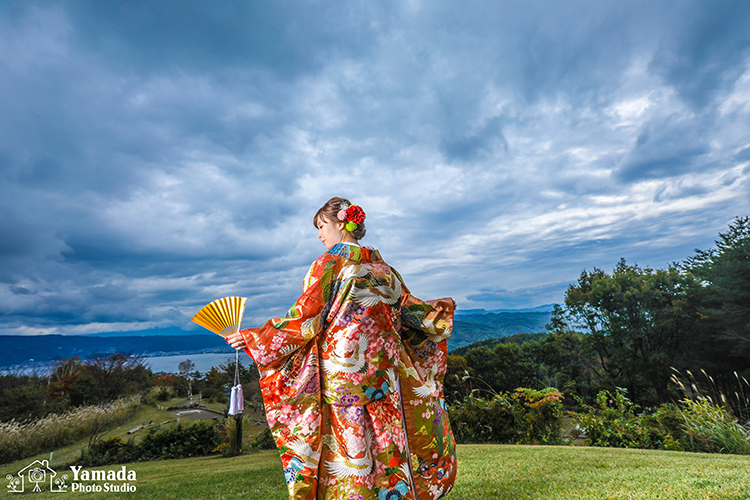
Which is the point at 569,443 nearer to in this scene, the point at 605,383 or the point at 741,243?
the point at 605,383

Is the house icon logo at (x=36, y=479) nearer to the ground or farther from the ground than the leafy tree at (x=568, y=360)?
farther from the ground

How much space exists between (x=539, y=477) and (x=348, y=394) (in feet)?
9.56

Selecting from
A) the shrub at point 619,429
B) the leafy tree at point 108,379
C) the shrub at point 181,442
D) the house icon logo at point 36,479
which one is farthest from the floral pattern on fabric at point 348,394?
the leafy tree at point 108,379

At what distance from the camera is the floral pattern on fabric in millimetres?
2205

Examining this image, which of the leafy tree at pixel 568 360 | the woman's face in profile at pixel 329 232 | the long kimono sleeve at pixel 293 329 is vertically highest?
the woman's face in profile at pixel 329 232

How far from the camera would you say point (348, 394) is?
2256 mm

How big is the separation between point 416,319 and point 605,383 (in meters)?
15.4

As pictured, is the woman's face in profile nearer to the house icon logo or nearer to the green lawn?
the green lawn

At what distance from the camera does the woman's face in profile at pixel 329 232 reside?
2.84m

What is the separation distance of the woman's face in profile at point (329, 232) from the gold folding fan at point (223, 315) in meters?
0.81

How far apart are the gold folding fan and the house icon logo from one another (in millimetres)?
4517

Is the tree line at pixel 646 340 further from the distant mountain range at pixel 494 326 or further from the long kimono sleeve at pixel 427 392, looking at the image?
the long kimono sleeve at pixel 427 392

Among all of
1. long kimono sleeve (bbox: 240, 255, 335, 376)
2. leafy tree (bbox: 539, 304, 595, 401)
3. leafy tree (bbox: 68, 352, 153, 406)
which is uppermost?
long kimono sleeve (bbox: 240, 255, 335, 376)

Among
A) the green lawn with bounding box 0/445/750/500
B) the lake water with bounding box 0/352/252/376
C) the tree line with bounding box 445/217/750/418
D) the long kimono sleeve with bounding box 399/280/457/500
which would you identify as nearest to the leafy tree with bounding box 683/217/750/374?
the tree line with bounding box 445/217/750/418
